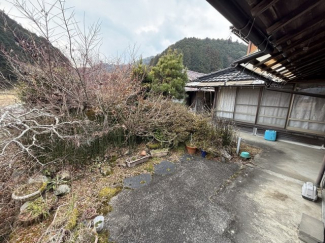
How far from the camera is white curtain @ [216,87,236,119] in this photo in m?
7.99

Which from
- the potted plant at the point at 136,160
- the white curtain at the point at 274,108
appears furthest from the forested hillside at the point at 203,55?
the potted plant at the point at 136,160

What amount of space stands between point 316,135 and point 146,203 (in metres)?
7.31

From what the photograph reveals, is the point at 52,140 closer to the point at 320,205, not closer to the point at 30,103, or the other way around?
the point at 30,103

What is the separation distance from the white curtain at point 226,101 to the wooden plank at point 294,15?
6.97 m

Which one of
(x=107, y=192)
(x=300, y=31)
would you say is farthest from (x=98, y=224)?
(x=300, y=31)

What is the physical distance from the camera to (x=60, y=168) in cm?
318

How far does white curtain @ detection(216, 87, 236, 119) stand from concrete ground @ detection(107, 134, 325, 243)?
4.72 meters

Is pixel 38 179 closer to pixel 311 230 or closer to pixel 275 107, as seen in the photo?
pixel 311 230

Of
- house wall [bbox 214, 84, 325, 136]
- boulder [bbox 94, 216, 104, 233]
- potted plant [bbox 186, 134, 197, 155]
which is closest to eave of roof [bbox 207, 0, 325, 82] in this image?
boulder [bbox 94, 216, 104, 233]

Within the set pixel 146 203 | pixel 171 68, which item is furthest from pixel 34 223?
pixel 171 68

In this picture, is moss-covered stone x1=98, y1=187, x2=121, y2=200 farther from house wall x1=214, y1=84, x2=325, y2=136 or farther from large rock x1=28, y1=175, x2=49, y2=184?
house wall x1=214, y1=84, x2=325, y2=136

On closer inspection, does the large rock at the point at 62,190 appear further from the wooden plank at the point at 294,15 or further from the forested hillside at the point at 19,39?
the wooden plank at the point at 294,15

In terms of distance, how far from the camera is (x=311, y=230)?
Answer: 6.29 ft

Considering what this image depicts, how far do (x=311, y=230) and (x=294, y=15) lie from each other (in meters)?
2.88
